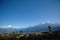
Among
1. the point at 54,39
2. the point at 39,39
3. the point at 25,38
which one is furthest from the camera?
the point at 25,38

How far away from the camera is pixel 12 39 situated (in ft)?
283

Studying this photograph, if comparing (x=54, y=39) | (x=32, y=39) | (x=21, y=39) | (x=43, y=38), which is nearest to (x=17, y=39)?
(x=21, y=39)

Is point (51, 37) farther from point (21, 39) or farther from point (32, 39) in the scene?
point (21, 39)

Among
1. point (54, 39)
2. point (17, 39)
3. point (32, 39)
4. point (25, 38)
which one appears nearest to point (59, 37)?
point (54, 39)

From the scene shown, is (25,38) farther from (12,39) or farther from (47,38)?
(47,38)

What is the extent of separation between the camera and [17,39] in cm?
8569

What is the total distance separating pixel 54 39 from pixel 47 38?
165 inches

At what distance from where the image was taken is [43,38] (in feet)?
250

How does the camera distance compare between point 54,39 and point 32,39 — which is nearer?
point 54,39

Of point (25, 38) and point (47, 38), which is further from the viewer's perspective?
point (25, 38)

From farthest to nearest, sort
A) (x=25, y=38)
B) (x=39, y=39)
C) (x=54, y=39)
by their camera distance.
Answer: (x=25, y=38), (x=39, y=39), (x=54, y=39)

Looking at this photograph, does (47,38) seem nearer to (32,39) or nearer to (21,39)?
(32,39)

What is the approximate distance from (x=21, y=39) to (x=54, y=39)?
21.9m

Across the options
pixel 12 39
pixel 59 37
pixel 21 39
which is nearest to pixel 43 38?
pixel 59 37
